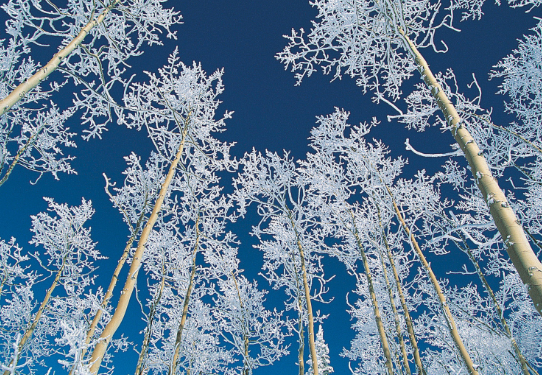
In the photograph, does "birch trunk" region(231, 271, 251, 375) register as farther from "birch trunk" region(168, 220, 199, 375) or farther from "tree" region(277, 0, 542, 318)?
"tree" region(277, 0, 542, 318)

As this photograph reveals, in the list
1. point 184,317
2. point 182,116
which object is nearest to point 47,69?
point 182,116

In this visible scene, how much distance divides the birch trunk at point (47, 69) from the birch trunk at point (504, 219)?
5869 millimetres

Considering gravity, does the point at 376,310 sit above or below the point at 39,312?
below

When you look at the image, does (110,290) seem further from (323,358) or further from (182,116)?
(323,358)

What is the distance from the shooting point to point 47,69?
427cm

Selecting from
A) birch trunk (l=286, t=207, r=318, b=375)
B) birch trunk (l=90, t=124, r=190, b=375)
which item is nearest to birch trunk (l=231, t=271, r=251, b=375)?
birch trunk (l=286, t=207, r=318, b=375)

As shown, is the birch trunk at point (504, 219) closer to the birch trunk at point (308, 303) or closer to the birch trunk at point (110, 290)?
the birch trunk at point (110, 290)

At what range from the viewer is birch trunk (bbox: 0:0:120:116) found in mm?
3827

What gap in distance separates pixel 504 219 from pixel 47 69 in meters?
6.34

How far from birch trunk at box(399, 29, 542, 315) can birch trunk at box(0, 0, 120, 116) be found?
5.87 m

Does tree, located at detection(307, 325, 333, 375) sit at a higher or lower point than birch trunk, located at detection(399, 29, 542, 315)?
higher

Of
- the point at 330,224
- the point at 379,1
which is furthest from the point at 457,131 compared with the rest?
the point at 330,224

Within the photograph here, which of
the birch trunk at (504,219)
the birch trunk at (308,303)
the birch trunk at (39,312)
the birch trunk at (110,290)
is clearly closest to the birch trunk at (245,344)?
the birch trunk at (308,303)

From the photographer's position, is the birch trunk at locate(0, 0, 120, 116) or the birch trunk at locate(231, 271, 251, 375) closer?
the birch trunk at locate(0, 0, 120, 116)
